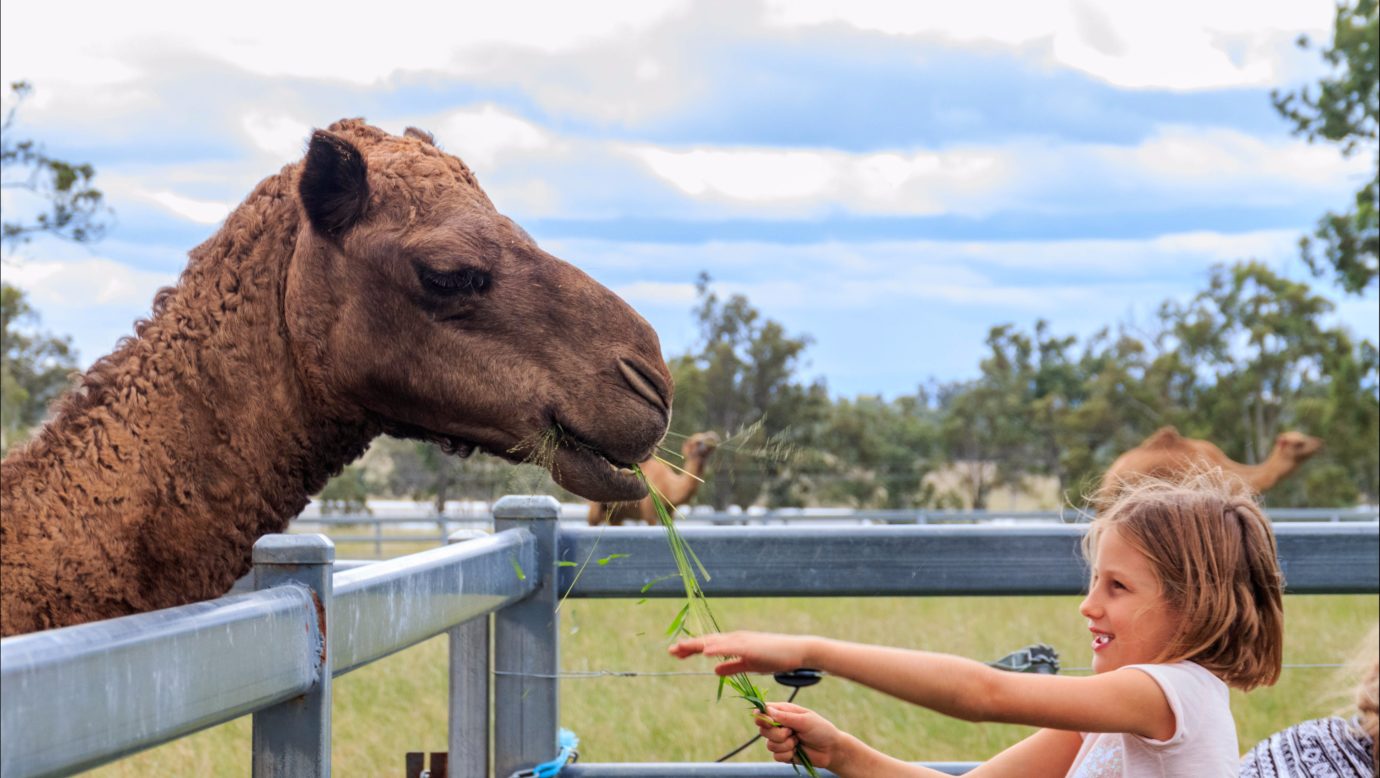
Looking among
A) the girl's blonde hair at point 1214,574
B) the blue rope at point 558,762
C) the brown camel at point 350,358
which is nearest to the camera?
the girl's blonde hair at point 1214,574

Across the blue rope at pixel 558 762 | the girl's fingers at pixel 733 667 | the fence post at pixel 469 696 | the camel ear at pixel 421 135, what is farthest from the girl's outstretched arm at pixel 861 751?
the camel ear at pixel 421 135

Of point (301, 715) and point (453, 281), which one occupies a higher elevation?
point (453, 281)

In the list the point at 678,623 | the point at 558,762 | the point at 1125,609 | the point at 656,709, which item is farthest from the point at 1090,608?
the point at 656,709

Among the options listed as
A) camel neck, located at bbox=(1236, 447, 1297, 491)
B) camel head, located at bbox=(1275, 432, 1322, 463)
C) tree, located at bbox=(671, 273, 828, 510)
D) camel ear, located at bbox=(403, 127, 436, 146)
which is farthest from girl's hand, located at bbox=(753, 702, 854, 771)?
tree, located at bbox=(671, 273, 828, 510)

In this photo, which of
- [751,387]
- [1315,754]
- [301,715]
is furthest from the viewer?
[751,387]

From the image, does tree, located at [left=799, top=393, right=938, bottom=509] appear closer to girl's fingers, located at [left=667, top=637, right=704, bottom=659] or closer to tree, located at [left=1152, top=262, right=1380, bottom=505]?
tree, located at [left=1152, top=262, right=1380, bottom=505]

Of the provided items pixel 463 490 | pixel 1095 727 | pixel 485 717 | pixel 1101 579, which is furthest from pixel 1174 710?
pixel 463 490

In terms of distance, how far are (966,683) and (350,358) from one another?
148 cm

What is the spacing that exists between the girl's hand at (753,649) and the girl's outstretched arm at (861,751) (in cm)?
40

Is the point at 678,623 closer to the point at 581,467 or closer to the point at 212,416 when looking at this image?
the point at 581,467

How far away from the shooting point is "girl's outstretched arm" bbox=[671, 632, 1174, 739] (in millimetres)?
1895

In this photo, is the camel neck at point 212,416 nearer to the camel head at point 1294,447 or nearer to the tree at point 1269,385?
the camel head at point 1294,447

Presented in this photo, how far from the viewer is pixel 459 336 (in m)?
2.95

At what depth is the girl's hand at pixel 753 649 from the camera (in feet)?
6.06
